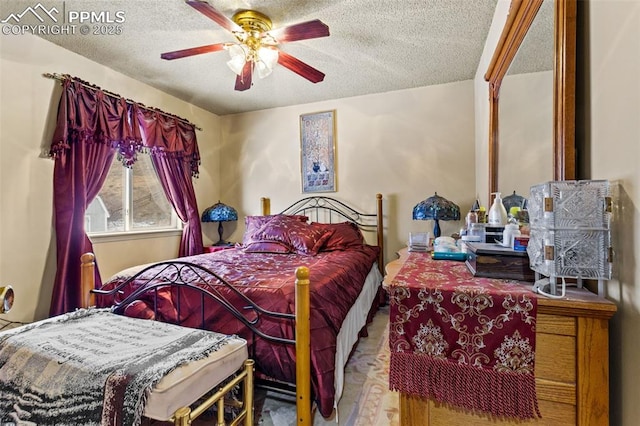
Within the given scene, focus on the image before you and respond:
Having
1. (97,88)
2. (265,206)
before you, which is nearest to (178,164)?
(97,88)

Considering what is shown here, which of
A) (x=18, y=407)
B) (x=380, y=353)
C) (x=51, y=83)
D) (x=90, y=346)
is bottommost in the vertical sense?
(x=380, y=353)

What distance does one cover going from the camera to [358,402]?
66.8 inches

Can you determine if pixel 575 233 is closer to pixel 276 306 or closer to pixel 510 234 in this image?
pixel 510 234

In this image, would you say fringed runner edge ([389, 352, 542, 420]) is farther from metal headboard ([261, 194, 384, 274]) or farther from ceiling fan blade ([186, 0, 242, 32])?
metal headboard ([261, 194, 384, 274])

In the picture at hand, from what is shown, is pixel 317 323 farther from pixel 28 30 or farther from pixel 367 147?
pixel 28 30

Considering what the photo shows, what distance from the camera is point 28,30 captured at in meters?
2.20

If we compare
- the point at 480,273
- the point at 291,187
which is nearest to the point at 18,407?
the point at 480,273

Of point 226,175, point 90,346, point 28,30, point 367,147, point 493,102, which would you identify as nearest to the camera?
point 90,346

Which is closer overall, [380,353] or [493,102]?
[493,102]

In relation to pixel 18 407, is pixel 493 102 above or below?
above

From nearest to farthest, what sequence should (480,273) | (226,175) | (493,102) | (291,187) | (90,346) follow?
(480,273) → (90,346) → (493,102) → (291,187) → (226,175)

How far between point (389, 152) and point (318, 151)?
894mm

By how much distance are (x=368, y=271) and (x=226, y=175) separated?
2588 mm

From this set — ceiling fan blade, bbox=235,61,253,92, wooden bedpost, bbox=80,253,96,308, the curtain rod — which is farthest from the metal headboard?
wooden bedpost, bbox=80,253,96,308
